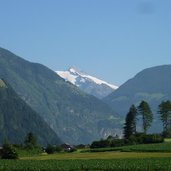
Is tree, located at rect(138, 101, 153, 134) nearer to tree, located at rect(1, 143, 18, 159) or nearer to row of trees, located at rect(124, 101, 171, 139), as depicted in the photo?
row of trees, located at rect(124, 101, 171, 139)

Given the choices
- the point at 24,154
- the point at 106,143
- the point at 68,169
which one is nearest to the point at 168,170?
the point at 68,169

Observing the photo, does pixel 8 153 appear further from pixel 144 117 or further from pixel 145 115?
pixel 145 115

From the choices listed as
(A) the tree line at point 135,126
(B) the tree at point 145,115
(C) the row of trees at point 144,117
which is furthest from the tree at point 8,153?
(B) the tree at point 145,115

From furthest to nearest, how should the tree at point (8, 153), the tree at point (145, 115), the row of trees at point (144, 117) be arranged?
the tree at point (145, 115), the row of trees at point (144, 117), the tree at point (8, 153)

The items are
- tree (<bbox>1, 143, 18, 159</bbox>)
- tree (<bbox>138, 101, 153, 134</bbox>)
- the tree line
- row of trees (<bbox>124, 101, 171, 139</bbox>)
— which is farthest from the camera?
tree (<bbox>138, 101, 153, 134</bbox>)

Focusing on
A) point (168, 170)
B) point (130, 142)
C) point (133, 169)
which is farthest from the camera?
point (130, 142)

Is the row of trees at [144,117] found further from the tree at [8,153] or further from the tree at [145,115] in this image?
the tree at [8,153]

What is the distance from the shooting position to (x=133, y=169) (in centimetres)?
7800

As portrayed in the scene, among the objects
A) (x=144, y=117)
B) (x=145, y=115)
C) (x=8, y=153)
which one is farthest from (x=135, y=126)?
(x=8, y=153)

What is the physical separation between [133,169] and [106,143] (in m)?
97.7

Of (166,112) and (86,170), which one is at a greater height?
(166,112)

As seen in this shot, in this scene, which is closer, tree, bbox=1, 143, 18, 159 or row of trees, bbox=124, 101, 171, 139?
tree, bbox=1, 143, 18, 159

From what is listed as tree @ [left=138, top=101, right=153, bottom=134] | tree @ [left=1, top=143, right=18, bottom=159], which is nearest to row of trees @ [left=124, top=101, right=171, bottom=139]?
tree @ [left=138, top=101, right=153, bottom=134]

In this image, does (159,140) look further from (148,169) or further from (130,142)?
(148,169)
